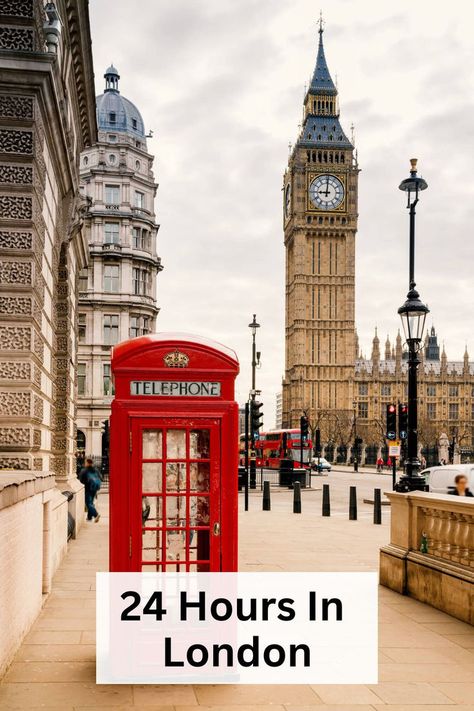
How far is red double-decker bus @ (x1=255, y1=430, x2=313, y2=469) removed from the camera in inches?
2440

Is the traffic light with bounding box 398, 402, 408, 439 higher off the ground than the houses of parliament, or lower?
lower

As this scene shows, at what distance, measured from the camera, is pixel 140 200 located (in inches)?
2117

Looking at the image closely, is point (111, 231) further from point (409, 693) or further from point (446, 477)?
point (409, 693)

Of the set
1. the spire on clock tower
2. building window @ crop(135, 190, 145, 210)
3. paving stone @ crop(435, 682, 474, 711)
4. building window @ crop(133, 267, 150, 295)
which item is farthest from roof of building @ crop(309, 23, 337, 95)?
paving stone @ crop(435, 682, 474, 711)

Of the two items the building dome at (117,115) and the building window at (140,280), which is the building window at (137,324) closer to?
the building window at (140,280)

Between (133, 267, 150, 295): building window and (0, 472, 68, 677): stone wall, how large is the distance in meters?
43.0

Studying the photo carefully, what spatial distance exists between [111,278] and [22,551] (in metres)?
45.4

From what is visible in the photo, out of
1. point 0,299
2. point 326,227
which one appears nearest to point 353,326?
point 326,227

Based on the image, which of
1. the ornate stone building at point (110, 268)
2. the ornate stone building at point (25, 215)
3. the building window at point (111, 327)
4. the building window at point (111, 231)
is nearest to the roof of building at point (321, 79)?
the ornate stone building at point (110, 268)

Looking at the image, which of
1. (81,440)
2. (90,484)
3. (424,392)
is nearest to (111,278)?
(81,440)

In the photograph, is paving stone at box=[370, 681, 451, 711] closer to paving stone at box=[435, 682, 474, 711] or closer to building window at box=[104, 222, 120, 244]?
paving stone at box=[435, 682, 474, 711]

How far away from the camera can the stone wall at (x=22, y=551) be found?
6.35 metres

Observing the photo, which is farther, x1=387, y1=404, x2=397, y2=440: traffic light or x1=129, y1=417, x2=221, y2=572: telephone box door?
x1=387, y1=404, x2=397, y2=440: traffic light

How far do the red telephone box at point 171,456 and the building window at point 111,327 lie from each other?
1790 inches
